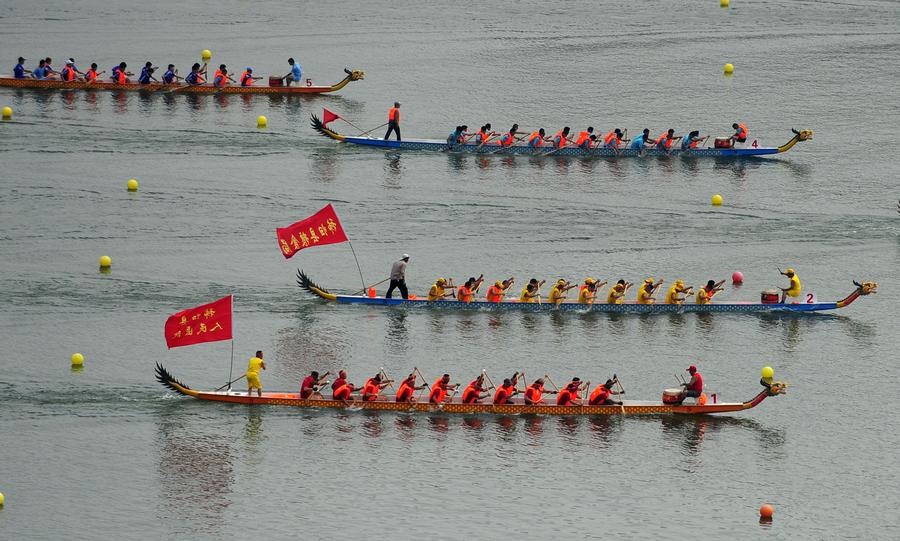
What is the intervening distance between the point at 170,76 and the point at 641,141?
20.7 meters

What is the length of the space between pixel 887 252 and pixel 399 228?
16995 millimetres

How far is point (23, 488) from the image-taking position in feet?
120

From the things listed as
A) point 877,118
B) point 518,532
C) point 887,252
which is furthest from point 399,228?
point 877,118

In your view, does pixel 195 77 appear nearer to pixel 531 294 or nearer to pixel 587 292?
pixel 531 294

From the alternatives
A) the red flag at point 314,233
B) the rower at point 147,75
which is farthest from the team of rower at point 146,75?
the red flag at point 314,233

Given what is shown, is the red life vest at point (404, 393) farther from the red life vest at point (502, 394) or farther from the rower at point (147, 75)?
the rower at point (147, 75)

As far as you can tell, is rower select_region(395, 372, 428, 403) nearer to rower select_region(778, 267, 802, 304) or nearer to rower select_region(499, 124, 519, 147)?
rower select_region(778, 267, 802, 304)

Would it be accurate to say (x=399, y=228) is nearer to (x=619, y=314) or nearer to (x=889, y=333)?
(x=619, y=314)

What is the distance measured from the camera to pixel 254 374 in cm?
4075

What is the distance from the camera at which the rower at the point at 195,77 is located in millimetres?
67875

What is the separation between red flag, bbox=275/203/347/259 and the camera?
47.3m

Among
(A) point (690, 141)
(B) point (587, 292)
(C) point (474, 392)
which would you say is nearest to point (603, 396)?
(C) point (474, 392)

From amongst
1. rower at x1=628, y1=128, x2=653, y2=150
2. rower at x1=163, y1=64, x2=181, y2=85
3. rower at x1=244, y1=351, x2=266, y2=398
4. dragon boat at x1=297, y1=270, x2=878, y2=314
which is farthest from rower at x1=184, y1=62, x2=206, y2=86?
rower at x1=244, y1=351, x2=266, y2=398

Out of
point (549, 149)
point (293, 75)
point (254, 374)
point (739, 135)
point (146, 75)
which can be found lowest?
point (254, 374)
